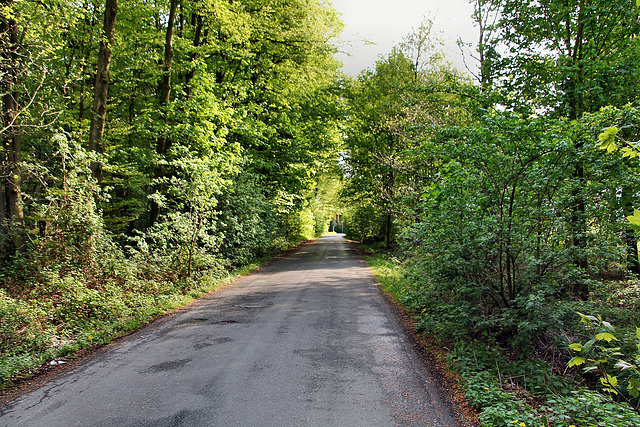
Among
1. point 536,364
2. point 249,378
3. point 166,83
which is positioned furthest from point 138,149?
point 536,364

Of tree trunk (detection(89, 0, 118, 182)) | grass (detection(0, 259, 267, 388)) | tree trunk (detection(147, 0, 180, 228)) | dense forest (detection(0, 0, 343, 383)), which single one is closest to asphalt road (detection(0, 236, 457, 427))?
grass (detection(0, 259, 267, 388))

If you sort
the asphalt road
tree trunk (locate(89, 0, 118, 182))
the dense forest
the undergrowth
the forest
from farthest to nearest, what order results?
tree trunk (locate(89, 0, 118, 182)) < the dense forest < the forest < the asphalt road < the undergrowth

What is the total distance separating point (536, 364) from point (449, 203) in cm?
268

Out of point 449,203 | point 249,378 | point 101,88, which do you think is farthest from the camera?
point 101,88

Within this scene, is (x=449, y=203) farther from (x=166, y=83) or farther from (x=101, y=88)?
(x=166, y=83)

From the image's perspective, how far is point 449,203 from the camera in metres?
6.07

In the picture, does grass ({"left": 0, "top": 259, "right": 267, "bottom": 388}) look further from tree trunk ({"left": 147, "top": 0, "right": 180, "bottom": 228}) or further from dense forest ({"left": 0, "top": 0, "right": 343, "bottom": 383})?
tree trunk ({"left": 147, "top": 0, "right": 180, "bottom": 228})

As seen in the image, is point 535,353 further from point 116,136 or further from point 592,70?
point 116,136

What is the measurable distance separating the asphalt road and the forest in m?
0.71

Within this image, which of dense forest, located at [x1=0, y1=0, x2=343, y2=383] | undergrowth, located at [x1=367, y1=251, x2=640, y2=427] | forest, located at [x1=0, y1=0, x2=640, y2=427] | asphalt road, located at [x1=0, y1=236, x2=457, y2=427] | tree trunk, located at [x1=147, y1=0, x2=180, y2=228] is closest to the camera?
undergrowth, located at [x1=367, y1=251, x2=640, y2=427]

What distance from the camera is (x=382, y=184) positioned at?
67.1ft

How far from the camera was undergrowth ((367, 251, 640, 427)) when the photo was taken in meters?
3.39

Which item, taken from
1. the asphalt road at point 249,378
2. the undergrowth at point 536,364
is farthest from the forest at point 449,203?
the asphalt road at point 249,378

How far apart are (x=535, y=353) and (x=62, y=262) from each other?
346 inches
